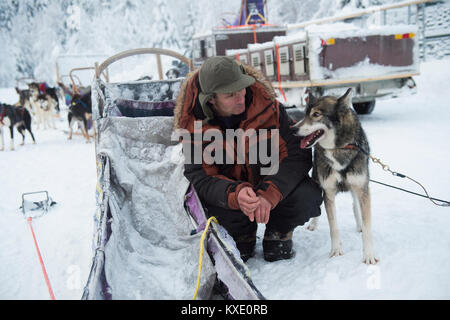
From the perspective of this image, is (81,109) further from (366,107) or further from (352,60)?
(366,107)

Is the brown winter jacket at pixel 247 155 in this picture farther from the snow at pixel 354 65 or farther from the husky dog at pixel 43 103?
the husky dog at pixel 43 103

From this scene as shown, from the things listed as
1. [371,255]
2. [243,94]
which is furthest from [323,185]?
[243,94]

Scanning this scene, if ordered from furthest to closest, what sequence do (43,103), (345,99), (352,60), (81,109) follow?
(43,103)
(81,109)
(352,60)
(345,99)

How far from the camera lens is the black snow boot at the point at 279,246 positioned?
5.74 ft

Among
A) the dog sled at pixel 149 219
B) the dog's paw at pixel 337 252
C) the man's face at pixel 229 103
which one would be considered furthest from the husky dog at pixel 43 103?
the dog's paw at pixel 337 252

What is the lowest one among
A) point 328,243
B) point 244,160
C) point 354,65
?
point 328,243

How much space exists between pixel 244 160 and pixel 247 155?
0.03 meters

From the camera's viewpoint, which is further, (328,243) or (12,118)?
(12,118)

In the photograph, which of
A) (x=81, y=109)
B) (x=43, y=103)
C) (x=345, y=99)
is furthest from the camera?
(x=43, y=103)

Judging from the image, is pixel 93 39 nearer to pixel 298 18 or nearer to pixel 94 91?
pixel 298 18

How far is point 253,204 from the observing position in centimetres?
145

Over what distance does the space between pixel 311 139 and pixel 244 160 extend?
36 cm

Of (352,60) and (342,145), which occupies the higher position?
→ (352,60)

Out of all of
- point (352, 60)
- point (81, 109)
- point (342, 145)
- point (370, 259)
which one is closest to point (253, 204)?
point (342, 145)
